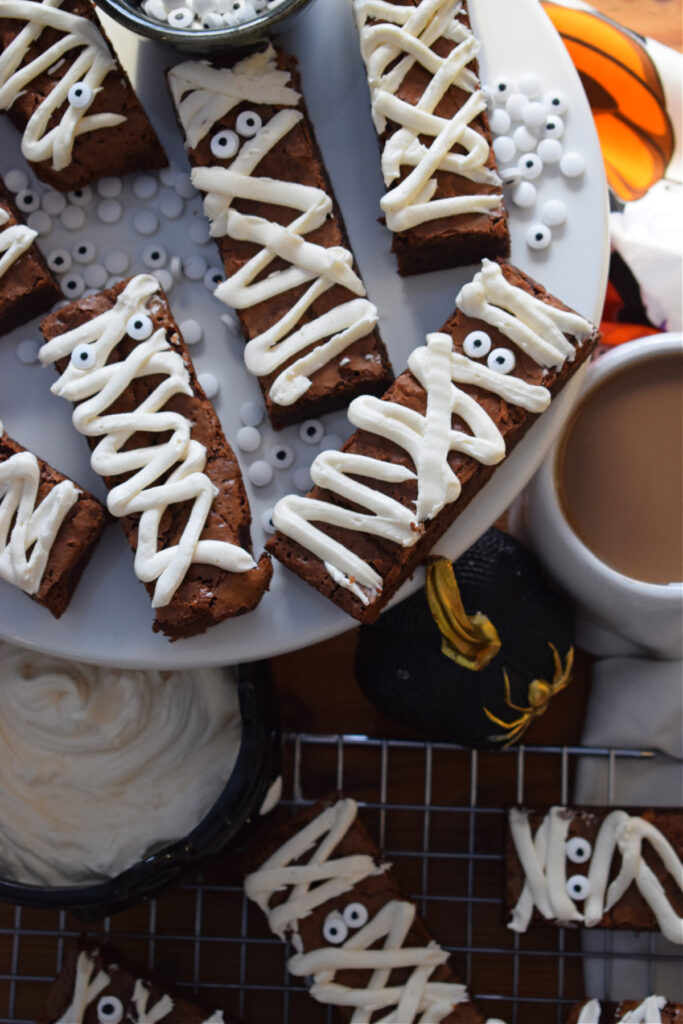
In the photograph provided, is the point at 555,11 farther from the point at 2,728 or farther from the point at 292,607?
the point at 2,728

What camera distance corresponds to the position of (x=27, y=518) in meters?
1.27

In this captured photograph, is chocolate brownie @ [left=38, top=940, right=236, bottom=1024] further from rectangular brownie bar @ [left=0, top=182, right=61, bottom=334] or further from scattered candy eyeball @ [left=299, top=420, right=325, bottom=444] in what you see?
rectangular brownie bar @ [left=0, top=182, right=61, bottom=334]

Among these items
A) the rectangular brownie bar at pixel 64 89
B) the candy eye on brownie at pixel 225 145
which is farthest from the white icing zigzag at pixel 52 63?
the candy eye on brownie at pixel 225 145

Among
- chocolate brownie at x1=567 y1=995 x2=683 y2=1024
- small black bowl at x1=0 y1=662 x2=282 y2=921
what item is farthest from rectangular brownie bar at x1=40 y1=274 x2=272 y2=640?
chocolate brownie at x1=567 y1=995 x2=683 y2=1024

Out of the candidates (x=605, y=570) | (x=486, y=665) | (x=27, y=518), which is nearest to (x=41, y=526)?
(x=27, y=518)

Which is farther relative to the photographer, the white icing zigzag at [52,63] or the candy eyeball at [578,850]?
the candy eyeball at [578,850]

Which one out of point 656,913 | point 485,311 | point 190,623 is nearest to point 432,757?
point 656,913

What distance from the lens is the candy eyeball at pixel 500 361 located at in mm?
1280

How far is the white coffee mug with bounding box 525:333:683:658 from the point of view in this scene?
54.2 inches

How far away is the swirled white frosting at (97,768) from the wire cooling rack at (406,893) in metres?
0.17

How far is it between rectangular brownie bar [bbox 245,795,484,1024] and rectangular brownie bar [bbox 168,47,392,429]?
0.59 meters

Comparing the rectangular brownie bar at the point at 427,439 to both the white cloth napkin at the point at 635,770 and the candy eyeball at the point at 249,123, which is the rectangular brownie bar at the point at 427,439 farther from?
the white cloth napkin at the point at 635,770

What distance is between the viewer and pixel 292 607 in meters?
1.29

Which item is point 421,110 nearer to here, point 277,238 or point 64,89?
point 277,238
